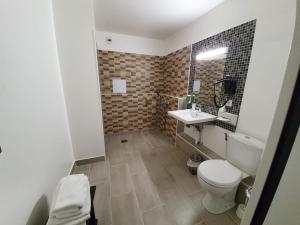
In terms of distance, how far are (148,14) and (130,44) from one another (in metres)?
1.04

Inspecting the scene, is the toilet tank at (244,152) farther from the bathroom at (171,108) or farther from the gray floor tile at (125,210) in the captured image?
the gray floor tile at (125,210)

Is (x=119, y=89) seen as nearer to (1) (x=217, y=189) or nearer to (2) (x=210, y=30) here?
(2) (x=210, y=30)

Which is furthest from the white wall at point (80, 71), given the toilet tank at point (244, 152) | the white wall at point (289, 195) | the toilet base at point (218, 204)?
the white wall at point (289, 195)

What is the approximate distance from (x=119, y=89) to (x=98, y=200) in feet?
7.48

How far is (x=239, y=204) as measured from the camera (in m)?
1.44

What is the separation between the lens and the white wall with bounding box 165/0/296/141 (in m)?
1.20

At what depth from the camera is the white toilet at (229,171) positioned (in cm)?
125

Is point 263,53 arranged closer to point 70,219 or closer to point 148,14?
point 148,14

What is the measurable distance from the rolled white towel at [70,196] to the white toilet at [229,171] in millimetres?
1115

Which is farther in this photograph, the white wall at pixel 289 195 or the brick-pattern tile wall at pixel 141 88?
the brick-pattern tile wall at pixel 141 88

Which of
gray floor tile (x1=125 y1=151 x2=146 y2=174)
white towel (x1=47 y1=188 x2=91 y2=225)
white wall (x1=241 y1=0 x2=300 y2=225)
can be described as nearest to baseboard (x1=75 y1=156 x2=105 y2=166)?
gray floor tile (x1=125 y1=151 x2=146 y2=174)

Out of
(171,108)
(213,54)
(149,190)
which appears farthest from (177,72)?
(149,190)

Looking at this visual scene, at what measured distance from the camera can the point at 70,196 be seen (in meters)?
0.86

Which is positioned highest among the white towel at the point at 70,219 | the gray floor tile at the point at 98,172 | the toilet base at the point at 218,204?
the white towel at the point at 70,219
